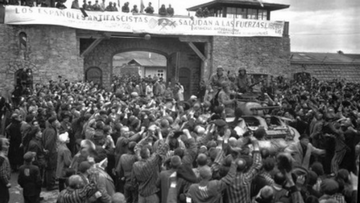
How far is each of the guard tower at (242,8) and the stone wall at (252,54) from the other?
106 inches

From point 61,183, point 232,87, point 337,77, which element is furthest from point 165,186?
point 337,77

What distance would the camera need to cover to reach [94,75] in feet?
83.9

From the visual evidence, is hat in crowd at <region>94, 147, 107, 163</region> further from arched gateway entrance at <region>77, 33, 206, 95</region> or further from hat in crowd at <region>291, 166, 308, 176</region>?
arched gateway entrance at <region>77, 33, 206, 95</region>

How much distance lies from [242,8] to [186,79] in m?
6.03

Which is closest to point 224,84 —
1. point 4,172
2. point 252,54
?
point 4,172

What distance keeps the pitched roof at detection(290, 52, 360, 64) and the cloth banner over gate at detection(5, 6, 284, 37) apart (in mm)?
7401

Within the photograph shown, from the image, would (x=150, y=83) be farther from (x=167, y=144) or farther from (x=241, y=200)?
(x=241, y=200)

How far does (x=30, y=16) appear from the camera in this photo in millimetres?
20453

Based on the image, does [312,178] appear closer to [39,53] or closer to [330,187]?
[330,187]

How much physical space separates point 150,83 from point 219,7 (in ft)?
26.7

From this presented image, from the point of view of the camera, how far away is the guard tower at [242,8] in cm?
2688

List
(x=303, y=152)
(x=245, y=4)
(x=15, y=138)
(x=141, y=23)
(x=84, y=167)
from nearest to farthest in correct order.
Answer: (x=84, y=167) < (x=303, y=152) < (x=15, y=138) < (x=141, y=23) < (x=245, y=4)

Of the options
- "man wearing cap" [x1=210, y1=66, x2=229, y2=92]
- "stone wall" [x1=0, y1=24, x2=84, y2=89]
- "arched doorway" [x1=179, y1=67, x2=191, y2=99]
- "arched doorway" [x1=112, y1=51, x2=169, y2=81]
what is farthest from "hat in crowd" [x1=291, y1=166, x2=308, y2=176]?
"arched doorway" [x1=112, y1=51, x2=169, y2=81]

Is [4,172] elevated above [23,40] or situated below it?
below
